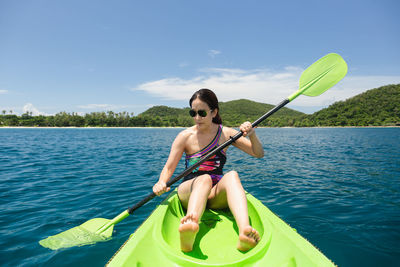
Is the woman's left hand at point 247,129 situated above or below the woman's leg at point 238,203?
above

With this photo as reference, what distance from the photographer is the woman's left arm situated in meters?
2.67

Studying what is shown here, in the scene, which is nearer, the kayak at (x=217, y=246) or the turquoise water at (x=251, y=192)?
the kayak at (x=217, y=246)

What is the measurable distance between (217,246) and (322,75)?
3215 mm

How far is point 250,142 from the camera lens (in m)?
2.79

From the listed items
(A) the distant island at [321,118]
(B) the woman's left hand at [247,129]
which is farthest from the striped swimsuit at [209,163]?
(A) the distant island at [321,118]

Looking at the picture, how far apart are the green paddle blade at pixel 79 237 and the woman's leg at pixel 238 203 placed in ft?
6.54

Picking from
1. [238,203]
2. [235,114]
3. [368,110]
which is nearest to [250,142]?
[238,203]

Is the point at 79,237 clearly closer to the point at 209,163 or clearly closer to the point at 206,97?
the point at 209,163

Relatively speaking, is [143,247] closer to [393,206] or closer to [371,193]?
[393,206]

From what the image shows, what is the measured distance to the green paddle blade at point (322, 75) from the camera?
345cm

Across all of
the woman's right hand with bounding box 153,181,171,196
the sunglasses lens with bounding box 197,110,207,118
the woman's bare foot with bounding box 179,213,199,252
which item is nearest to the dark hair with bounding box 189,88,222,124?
the sunglasses lens with bounding box 197,110,207,118

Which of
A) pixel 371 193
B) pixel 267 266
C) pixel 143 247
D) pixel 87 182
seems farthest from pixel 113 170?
pixel 371 193

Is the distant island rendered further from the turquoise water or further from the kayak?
the kayak

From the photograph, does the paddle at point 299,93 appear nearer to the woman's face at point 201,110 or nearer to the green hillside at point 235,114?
the woman's face at point 201,110
